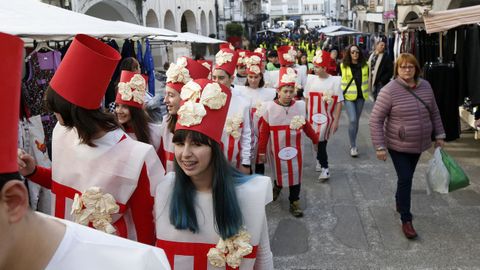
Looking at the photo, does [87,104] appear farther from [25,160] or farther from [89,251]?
[89,251]

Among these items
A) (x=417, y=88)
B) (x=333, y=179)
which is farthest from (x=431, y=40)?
(x=417, y=88)

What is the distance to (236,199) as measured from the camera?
2.37 metres

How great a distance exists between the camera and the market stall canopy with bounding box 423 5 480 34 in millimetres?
5961

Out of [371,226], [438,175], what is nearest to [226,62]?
[371,226]

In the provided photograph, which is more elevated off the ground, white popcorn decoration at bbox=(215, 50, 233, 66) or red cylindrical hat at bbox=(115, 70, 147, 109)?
white popcorn decoration at bbox=(215, 50, 233, 66)

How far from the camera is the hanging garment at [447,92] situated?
21.7 feet

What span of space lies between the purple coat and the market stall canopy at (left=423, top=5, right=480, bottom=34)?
175cm

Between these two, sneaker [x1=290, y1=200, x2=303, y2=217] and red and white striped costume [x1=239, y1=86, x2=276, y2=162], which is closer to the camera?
sneaker [x1=290, y1=200, x2=303, y2=217]

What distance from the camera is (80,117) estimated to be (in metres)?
2.60

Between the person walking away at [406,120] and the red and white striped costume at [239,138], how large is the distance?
125 centimetres

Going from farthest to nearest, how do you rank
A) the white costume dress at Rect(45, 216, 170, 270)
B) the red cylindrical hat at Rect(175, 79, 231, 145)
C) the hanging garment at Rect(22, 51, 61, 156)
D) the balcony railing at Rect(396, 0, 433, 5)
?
the balcony railing at Rect(396, 0, 433, 5) < the hanging garment at Rect(22, 51, 61, 156) < the red cylindrical hat at Rect(175, 79, 231, 145) < the white costume dress at Rect(45, 216, 170, 270)

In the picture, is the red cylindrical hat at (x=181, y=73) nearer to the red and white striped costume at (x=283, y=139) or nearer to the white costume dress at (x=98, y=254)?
the red and white striped costume at (x=283, y=139)

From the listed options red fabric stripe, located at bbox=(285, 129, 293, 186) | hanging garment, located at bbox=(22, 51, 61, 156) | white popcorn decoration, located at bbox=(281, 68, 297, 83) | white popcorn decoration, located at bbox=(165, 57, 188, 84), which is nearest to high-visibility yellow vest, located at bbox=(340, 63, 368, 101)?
red fabric stripe, located at bbox=(285, 129, 293, 186)

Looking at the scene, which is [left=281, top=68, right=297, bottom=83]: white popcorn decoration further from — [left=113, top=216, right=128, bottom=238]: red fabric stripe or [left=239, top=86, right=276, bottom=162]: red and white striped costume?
[left=113, top=216, right=128, bottom=238]: red fabric stripe
